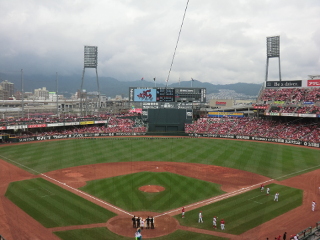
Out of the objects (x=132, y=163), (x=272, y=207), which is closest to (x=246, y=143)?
(x=132, y=163)

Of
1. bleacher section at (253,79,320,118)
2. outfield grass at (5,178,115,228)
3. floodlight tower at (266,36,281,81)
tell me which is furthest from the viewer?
floodlight tower at (266,36,281,81)

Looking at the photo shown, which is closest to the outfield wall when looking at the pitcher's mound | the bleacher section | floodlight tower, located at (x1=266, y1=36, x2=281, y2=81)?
the bleacher section

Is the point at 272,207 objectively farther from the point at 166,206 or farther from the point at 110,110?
the point at 110,110

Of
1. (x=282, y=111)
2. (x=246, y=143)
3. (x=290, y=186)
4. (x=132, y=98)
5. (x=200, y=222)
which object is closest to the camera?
(x=200, y=222)

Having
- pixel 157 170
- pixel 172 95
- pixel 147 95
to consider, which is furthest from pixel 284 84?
pixel 157 170

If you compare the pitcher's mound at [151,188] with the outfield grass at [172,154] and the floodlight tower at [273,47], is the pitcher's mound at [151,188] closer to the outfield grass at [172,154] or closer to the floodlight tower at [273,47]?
the outfield grass at [172,154]

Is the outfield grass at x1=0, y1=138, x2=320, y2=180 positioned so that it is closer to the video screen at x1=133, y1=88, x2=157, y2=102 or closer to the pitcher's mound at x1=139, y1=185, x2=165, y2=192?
the pitcher's mound at x1=139, y1=185, x2=165, y2=192

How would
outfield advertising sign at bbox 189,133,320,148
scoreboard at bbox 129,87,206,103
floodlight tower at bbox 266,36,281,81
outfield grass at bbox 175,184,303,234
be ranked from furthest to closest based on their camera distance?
1. floodlight tower at bbox 266,36,281,81
2. scoreboard at bbox 129,87,206,103
3. outfield advertising sign at bbox 189,133,320,148
4. outfield grass at bbox 175,184,303,234

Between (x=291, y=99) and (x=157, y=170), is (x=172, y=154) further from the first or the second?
(x=291, y=99)
